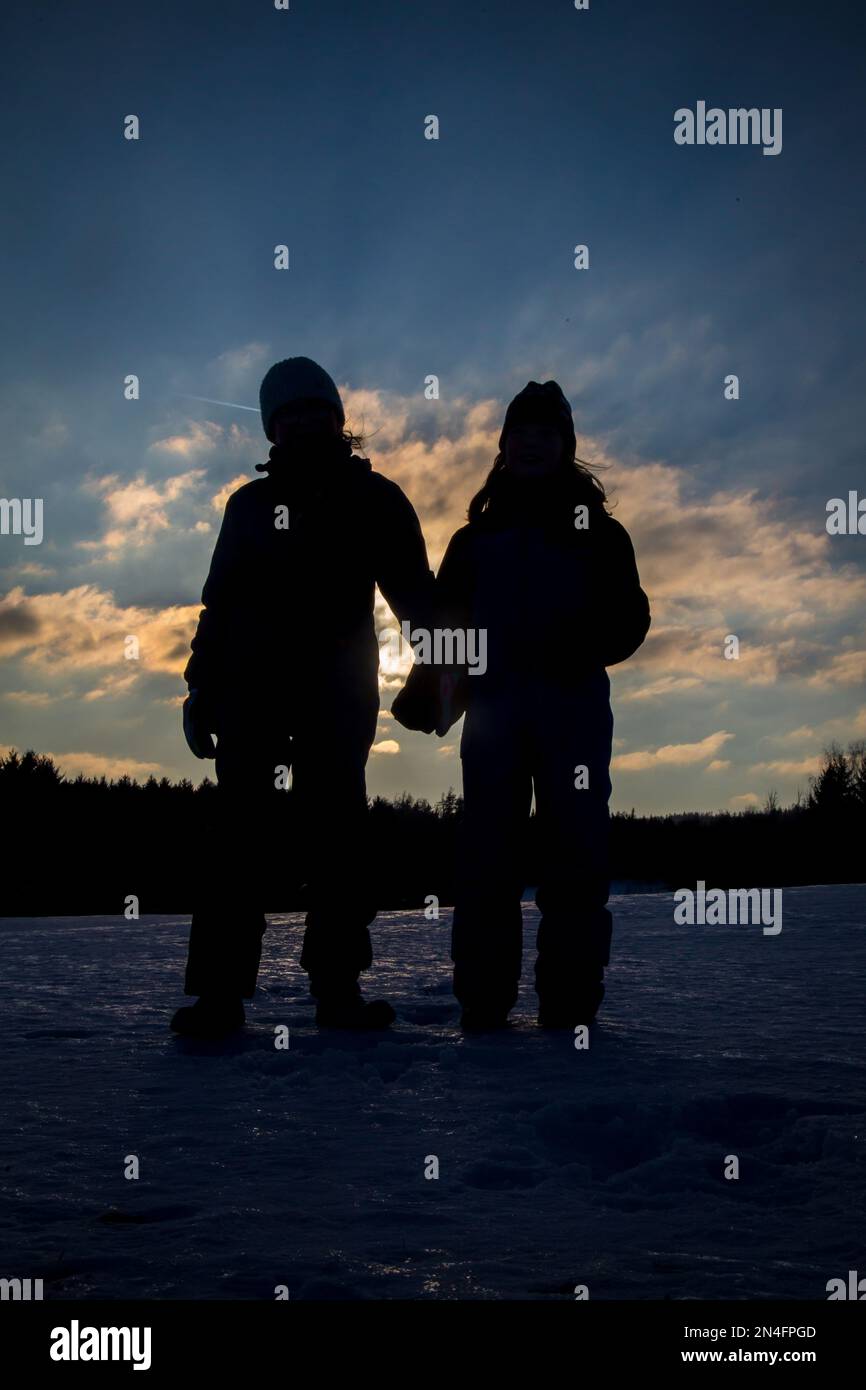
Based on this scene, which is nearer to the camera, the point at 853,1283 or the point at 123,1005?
the point at 853,1283

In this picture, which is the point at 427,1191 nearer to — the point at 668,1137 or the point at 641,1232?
the point at 641,1232

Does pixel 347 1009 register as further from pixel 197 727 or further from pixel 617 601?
pixel 617 601

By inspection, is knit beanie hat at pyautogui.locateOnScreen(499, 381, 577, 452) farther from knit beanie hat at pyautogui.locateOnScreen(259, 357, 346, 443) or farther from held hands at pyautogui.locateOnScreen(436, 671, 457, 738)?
held hands at pyautogui.locateOnScreen(436, 671, 457, 738)

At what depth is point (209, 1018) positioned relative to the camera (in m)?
2.92

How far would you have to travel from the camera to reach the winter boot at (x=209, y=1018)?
9.52 feet

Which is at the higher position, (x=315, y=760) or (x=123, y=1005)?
(x=315, y=760)

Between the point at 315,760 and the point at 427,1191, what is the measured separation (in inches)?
67.9

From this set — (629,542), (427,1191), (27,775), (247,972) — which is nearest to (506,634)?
(629,542)

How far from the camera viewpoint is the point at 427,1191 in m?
1.65

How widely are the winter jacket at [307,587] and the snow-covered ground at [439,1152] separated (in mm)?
1010

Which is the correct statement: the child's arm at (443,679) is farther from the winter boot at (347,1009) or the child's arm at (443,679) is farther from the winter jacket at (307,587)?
the winter boot at (347,1009)

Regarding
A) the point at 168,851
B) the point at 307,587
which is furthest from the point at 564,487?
the point at 168,851

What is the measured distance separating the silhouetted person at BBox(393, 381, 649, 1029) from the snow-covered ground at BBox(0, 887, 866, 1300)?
0.70 ft

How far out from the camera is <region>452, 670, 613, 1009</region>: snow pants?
10.1ft
